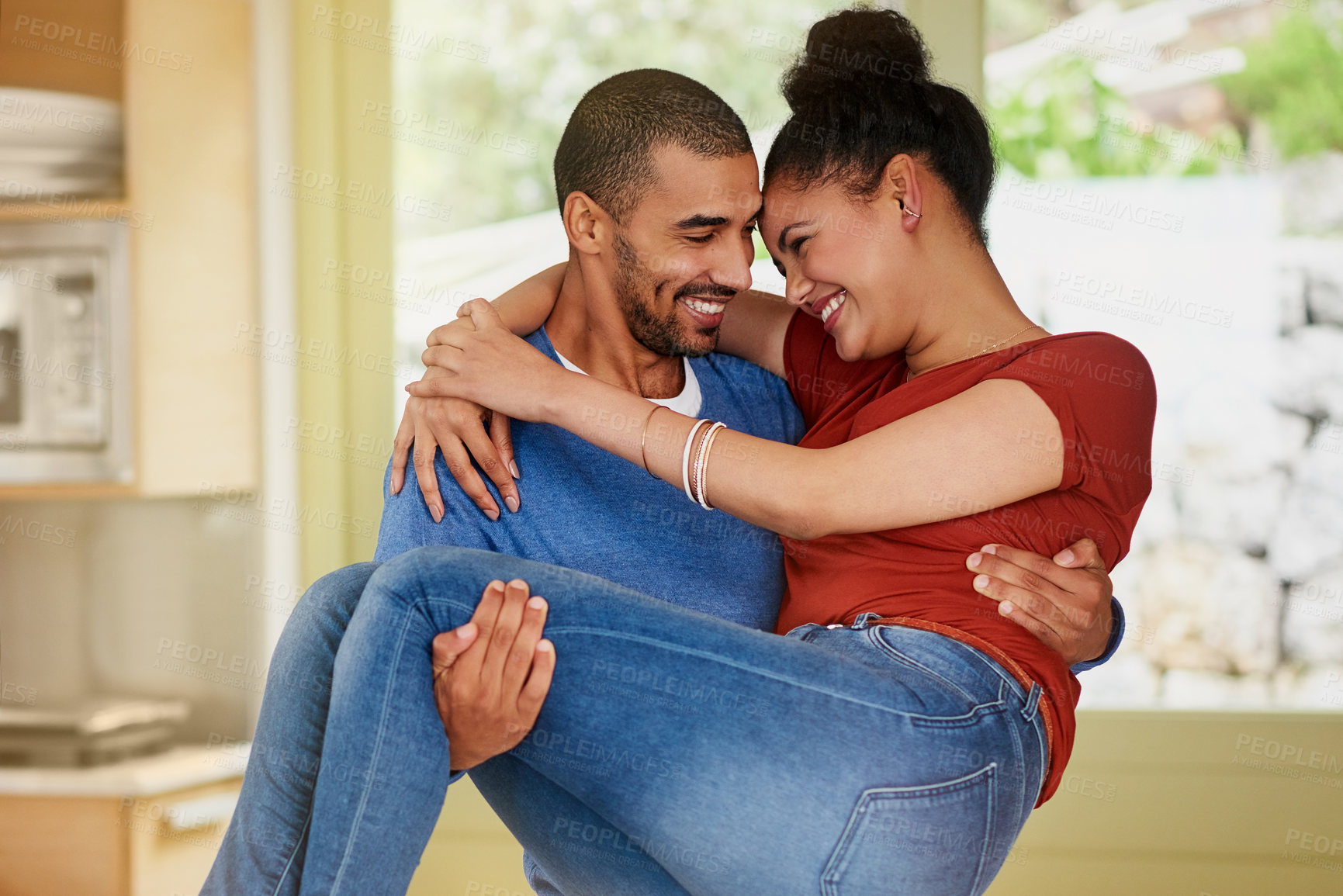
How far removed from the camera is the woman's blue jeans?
851 mm

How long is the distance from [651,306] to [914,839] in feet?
2.31

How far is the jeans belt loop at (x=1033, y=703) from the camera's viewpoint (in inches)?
37.9

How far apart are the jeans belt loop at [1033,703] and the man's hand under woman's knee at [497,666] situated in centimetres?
43

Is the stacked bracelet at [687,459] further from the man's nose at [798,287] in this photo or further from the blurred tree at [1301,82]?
the blurred tree at [1301,82]

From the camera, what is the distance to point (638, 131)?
1280mm

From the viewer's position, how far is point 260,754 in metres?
0.95

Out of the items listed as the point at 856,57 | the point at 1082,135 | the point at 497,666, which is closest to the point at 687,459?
the point at 497,666

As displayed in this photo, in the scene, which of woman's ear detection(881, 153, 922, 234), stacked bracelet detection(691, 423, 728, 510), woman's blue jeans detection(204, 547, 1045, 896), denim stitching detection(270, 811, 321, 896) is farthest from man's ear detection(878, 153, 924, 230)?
denim stitching detection(270, 811, 321, 896)

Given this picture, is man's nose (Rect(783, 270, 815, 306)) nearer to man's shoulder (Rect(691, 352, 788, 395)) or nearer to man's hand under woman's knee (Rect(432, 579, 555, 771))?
A: man's shoulder (Rect(691, 352, 788, 395))

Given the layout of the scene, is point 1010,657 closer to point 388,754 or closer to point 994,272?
point 994,272

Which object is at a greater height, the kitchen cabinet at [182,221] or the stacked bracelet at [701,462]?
the kitchen cabinet at [182,221]

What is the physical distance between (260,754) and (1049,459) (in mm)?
770

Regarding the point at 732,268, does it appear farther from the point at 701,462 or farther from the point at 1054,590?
the point at 1054,590

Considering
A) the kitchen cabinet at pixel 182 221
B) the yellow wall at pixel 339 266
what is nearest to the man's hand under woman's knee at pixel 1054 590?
the yellow wall at pixel 339 266
